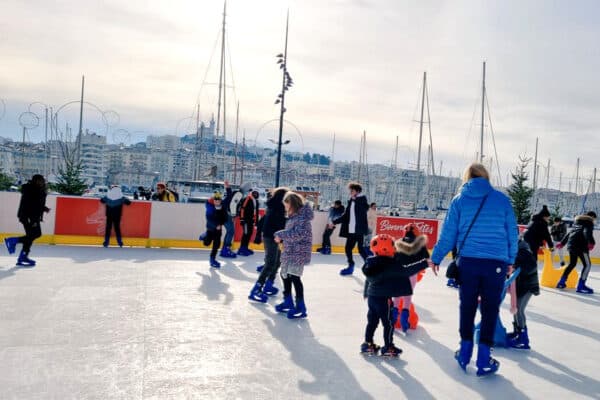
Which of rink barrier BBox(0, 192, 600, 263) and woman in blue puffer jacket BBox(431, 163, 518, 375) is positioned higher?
woman in blue puffer jacket BBox(431, 163, 518, 375)

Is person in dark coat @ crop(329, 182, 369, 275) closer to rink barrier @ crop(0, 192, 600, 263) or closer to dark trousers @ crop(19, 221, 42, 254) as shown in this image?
rink barrier @ crop(0, 192, 600, 263)

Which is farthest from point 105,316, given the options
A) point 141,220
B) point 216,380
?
point 141,220

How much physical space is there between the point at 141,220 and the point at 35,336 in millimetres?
8127

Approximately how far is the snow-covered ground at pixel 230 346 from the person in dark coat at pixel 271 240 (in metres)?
0.29

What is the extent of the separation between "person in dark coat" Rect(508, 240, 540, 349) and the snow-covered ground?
0.18 metres

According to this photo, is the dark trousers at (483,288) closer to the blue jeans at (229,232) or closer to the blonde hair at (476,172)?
the blonde hair at (476,172)

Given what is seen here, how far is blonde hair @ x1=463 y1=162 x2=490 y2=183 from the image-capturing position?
4.96 m

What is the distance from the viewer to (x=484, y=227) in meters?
4.78

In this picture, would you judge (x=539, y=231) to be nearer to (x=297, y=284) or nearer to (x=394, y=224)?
(x=297, y=284)

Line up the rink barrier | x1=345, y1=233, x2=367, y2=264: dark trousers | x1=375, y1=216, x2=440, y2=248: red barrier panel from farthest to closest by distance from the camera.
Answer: x1=375, y1=216, x2=440, y2=248: red barrier panel < the rink barrier < x1=345, y1=233, x2=367, y2=264: dark trousers

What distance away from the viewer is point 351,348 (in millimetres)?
5512

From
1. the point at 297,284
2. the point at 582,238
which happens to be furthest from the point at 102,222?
the point at 582,238

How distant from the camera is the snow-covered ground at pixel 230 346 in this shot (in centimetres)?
424

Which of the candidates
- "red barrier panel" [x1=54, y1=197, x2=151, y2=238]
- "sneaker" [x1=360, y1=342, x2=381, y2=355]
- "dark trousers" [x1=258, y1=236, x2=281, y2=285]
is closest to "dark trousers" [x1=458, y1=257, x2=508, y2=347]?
"sneaker" [x1=360, y1=342, x2=381, y2=355]
